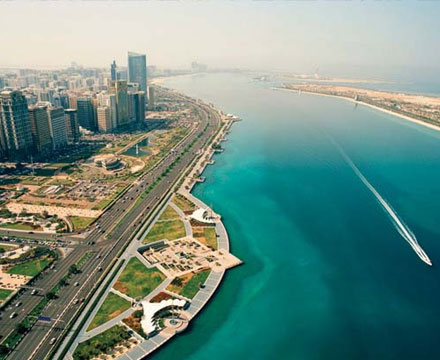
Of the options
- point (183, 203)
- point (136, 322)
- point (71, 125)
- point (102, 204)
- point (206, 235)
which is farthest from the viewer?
point (71, 125)

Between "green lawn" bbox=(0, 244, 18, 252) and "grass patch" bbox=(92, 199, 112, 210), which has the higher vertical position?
"grass patch" bbox=(92, 199, 112, 210)

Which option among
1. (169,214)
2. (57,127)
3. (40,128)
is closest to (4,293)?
(169,214)

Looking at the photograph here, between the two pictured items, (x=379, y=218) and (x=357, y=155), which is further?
(x=357, y=155)

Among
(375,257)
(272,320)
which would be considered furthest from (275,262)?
(375,257)

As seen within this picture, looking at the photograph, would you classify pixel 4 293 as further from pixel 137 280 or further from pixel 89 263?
pixel 137 280

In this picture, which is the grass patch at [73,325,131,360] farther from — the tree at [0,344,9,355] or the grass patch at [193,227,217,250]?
the grass patch at [193,227,217,250]

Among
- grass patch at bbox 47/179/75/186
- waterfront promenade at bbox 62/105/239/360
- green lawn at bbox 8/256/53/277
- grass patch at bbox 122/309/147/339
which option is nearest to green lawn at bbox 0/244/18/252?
green lawn at bbox 8/256/53/277

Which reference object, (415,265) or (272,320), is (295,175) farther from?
(272,320)
